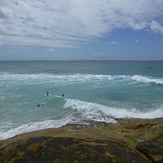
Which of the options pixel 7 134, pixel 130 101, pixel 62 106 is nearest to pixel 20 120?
pixel 7 134

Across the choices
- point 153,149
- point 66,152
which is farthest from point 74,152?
point 153,149

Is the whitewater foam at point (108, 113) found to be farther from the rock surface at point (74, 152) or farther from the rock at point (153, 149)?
the rock surface at point (74, 152)

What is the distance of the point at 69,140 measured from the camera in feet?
14.5

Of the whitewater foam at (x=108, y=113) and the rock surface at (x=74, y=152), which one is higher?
the rock surface at (x=74, y=152)

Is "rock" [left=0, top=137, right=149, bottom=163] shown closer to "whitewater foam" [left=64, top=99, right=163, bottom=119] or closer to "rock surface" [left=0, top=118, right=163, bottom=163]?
"rock surface" [left=0, top=118, right=163, bottom=163]

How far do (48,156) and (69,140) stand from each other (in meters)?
0.78

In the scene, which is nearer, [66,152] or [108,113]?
[66,152]

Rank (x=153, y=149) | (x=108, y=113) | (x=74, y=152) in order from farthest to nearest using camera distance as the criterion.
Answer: (x=108, y=113) → (x=153, y=149) → (x=74, y=152)

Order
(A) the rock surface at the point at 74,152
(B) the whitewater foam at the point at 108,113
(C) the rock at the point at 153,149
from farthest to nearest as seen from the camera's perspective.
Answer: (B) the whitewater foam at the point at 108,113, (C) the rock at the point at 153,149, (A) the rock surface at the point at 74,152

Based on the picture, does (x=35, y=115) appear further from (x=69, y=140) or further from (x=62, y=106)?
(x=69, y=140)

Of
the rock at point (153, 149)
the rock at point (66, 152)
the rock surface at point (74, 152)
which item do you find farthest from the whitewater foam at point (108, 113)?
the rock at point (66, 152)

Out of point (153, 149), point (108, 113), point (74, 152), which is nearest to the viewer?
point (74, 152)

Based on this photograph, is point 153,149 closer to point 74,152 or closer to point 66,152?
point 74,152

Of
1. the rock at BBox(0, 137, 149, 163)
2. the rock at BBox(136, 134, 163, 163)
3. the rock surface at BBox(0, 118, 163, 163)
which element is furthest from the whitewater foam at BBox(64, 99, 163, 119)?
the rock at BBox(0, 137, 149, 163)
